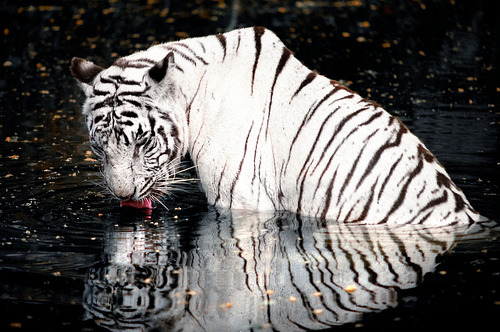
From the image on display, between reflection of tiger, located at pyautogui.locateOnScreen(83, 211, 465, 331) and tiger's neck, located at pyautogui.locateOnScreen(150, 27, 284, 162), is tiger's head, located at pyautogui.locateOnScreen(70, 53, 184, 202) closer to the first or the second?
tiger's neck, located at pyautogui.locateOnScreen(150, 27, 284, 162)

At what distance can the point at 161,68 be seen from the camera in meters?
5.04

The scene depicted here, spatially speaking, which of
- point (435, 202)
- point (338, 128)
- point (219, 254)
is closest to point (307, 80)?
point (338, 128)

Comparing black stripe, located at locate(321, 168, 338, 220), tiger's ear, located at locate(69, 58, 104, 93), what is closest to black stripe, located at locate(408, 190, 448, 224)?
black stripe, located at locate(321, 168, 338, 220)

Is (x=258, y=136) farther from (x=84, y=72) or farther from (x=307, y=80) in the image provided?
(x=84, y=72)

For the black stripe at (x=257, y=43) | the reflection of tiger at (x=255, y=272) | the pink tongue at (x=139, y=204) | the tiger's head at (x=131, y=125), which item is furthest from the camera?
the pink tongue at (x=139, y=204)

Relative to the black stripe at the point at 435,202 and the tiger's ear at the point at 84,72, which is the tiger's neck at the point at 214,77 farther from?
the black stripe at the point at 435,202

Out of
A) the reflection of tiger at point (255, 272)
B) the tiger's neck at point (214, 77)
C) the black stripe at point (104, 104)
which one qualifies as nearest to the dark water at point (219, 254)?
the reflection of tiger at point (255, 272)

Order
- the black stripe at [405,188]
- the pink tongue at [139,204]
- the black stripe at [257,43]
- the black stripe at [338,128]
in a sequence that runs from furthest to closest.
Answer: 1. the pink tongue at [139,204]
2. the black stripe at [257,43]
3. the black stripe at [338,128]
4. the black stripe at [405,188]

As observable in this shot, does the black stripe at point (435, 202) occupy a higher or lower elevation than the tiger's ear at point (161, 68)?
lower

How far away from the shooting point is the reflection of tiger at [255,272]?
158 inches

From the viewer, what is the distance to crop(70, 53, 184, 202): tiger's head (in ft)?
17.1

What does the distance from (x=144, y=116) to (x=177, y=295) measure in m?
1.43

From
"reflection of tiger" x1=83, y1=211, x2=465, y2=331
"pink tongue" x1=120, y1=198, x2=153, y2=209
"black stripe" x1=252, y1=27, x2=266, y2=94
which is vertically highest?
"black stripe" x1=252, y1=27, x2=266, y2=94

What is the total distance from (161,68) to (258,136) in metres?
0.78
